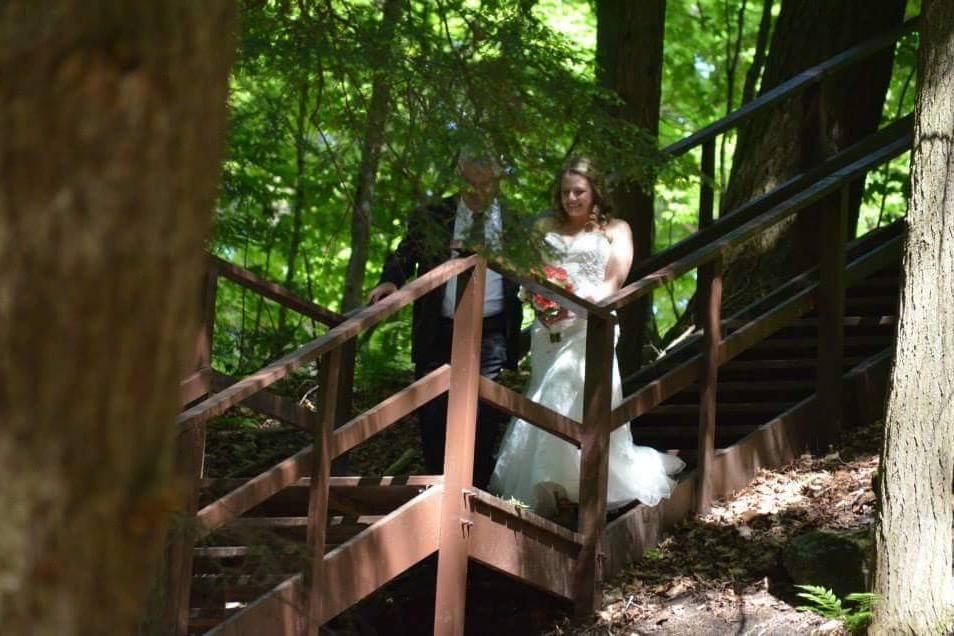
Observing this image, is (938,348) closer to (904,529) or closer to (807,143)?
(904,529)

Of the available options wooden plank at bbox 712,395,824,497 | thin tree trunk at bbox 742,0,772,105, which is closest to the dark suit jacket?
wooden plank at bbox 712,395,824,497

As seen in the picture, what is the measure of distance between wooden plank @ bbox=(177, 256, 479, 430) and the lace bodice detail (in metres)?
1.23

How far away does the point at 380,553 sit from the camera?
562 centimetres

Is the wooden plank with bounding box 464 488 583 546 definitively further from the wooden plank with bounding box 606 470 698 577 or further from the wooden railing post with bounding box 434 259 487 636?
the wooden plank with bounding box 606 470 698 577

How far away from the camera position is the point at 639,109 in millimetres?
8797

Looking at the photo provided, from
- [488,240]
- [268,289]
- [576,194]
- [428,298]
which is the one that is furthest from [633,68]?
[488,240]

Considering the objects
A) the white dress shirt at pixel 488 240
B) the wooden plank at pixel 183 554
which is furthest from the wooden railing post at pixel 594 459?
the wooden plank at pixel 183 554

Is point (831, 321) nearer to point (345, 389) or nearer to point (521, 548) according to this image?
point (521, 548)

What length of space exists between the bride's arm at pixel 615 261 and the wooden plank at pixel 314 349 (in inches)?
48.0

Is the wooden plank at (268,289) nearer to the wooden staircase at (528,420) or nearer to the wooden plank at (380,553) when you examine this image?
the wooden staircase at (528,420)

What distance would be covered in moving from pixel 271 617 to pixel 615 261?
2.70m

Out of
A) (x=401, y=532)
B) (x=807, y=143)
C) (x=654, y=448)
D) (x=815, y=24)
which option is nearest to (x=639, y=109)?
(x=807, y=143)

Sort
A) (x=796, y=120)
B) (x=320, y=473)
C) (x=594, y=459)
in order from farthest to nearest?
(x=796, y=120), (x=594, y=459), (x=320, y=473)

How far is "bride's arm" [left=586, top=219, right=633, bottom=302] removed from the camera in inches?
269
